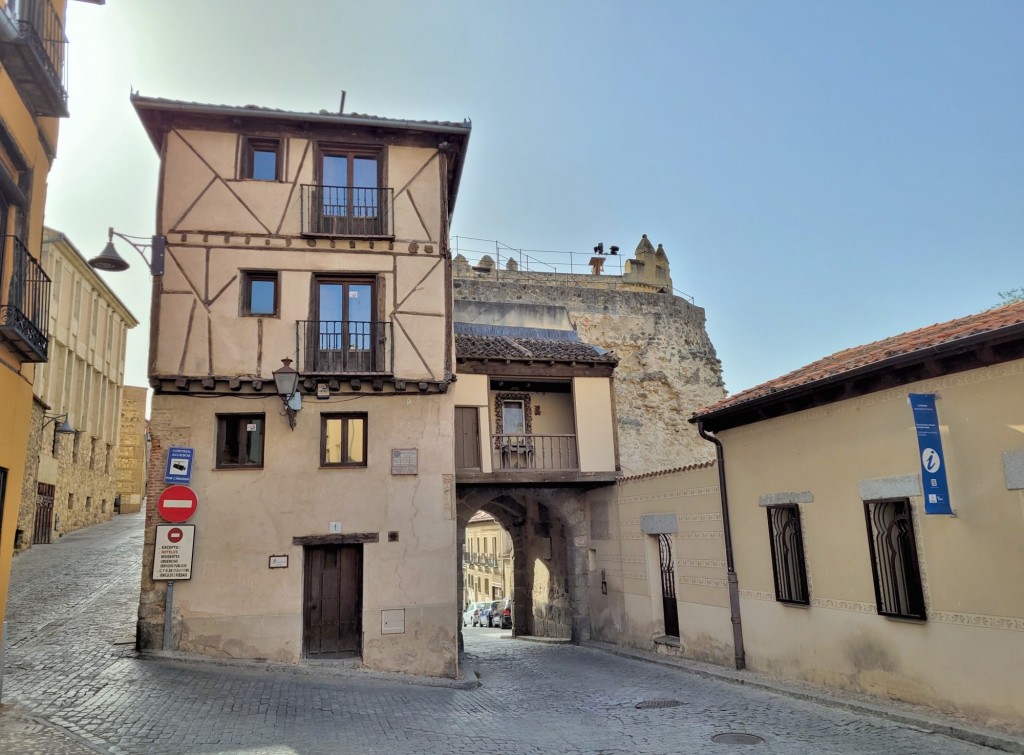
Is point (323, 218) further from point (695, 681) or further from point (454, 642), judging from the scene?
point (695, 681)

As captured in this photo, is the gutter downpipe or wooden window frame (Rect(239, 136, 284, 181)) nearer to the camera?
the gutter downpipe

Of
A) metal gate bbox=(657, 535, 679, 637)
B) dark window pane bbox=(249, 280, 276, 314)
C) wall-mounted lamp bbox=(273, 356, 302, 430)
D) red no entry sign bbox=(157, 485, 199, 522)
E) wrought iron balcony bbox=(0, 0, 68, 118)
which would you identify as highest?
wrought iron balcony bbox=(0, 0, 68, 118)

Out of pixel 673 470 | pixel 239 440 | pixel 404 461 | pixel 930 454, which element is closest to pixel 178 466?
pixel 239 440

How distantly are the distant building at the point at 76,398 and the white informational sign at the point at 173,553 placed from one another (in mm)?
16272

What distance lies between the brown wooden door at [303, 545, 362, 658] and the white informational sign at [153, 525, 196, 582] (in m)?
1.93

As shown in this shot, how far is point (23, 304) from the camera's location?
8961mm

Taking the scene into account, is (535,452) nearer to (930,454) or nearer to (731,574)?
(731,574)

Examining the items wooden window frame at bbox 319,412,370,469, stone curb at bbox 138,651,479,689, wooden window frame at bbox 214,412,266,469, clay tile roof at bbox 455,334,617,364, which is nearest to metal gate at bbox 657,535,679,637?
stone curb at bbox 138,651,479,689

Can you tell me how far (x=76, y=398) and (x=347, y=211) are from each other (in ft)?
80.9

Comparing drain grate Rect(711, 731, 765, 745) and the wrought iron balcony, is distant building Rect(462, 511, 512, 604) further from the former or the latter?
the wrought iron balcony

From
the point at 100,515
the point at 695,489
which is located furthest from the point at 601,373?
the point at 100,515

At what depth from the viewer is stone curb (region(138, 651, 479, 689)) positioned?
38.6 ft

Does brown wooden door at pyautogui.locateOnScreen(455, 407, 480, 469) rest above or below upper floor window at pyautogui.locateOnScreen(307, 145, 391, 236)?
below

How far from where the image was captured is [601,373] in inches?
748
